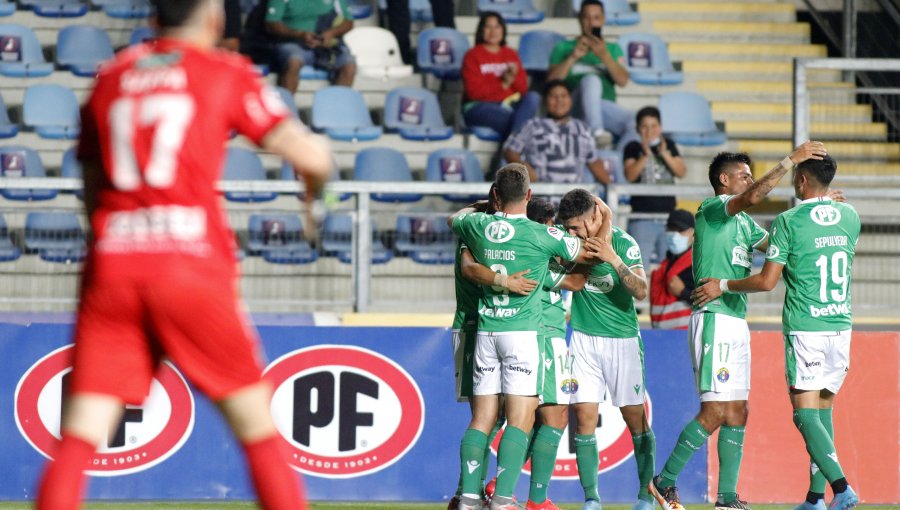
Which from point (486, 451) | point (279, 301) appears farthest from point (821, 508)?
point (279, 301)

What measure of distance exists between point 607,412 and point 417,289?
1.76 metres

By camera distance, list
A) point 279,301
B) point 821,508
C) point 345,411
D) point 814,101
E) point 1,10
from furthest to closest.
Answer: point 1,10
point 814,101
point 279,301
point 345,411
point 821,508

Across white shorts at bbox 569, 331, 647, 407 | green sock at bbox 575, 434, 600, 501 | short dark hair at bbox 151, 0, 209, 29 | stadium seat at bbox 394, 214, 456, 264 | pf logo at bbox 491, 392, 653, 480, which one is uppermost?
short dark hair at bbox 151, 0, 209, 29

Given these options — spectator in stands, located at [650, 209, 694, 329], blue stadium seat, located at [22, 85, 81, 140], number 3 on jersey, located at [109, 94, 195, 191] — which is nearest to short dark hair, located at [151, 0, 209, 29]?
number 3 on jersey, located at [109, 94, 195, 191]

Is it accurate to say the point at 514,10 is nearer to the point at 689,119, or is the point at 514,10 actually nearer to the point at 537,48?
the point at 537,48

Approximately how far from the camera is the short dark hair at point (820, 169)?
8.12m

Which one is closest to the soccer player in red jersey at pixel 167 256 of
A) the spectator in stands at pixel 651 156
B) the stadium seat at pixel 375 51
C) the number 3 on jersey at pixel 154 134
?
the number 3 on jersey at pixel 154 134

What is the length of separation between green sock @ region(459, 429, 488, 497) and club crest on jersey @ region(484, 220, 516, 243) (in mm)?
1142

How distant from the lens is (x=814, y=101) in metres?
12.6

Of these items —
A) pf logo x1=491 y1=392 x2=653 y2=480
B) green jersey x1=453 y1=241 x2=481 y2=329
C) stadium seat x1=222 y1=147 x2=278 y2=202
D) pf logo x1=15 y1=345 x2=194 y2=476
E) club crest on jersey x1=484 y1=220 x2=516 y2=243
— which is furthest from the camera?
stadium seat x1=222 y1=147 x2=278 y2=202

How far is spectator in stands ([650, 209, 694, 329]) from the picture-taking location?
10305 mm

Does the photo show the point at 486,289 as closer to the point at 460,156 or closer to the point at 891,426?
the point at 891,426

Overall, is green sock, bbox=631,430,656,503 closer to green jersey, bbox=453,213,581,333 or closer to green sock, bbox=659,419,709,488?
green sock, bbox=659,419,709,488

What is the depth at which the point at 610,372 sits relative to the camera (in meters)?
8.52
